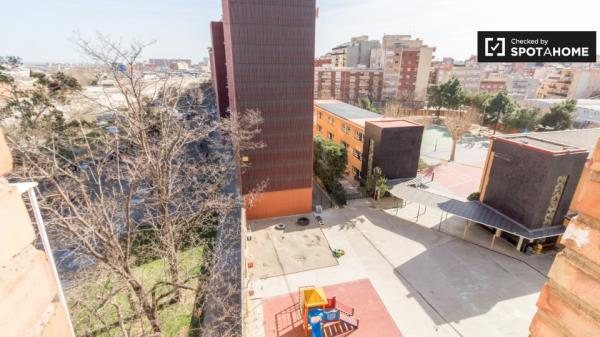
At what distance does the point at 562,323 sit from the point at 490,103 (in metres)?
44.9

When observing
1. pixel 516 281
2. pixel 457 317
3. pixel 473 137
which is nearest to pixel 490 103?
pixel 473 137

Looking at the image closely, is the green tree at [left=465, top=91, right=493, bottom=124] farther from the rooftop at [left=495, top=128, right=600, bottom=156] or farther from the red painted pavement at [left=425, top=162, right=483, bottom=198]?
the rooftop at [left=495, top=128, right=600, bottom=156]

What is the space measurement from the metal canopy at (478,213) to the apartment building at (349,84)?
43.2m

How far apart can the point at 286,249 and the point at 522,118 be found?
3696 centimetres

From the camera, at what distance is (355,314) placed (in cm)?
1212

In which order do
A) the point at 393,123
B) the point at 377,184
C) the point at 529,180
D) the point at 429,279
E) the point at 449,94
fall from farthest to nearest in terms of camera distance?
the point at 449,94, the point at 393,123, the point at 377,184, the point at 529,180, the point at 429,279

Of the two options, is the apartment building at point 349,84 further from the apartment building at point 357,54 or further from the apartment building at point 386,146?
the apartment building at point 386,146

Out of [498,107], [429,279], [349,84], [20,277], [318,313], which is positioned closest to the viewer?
[20,277]

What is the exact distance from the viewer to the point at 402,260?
50.3ft

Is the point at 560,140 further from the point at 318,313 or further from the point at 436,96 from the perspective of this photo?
the point at 436,96

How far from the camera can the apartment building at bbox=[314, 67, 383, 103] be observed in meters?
58.9

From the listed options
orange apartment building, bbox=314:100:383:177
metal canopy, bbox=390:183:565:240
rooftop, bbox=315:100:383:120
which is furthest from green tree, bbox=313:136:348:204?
rooftop, bbox=315:100:383:120

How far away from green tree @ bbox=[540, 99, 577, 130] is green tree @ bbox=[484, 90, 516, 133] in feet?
13.0

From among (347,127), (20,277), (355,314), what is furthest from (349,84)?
(20,277)
